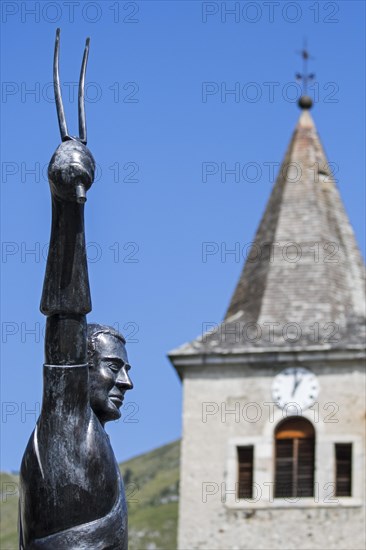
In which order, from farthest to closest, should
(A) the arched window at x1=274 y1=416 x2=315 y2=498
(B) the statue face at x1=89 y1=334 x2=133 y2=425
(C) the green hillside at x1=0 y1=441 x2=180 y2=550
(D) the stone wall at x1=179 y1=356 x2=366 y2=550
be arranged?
1. (C) the green hillside at x1=0 y1=441 x2=180 y2=550
2. (A) the arched window at x1=274 y1=416 x2=315 y2=498
3. (D) the stone wall at x1=179 y1=356 x2=366 y2=550
4. (B) the statue face at x1=89 y1=334 x2=133 y2=425

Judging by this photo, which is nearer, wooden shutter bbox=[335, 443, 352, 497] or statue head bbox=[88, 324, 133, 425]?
statue head bbox=[88, 324, 133, 425]

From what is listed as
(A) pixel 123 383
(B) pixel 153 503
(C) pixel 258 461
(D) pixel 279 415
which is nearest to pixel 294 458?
(C) pixel 258 461

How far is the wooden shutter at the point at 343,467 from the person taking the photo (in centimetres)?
3425

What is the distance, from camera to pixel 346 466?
113 ft

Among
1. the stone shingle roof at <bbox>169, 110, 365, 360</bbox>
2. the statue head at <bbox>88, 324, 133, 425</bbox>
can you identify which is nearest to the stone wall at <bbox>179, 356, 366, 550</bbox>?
the stone shingle roof at <bbox>169, 110, 365, 360</bbox>

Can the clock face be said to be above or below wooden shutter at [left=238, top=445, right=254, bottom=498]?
above

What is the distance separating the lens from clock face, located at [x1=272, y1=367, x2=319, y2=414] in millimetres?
34562

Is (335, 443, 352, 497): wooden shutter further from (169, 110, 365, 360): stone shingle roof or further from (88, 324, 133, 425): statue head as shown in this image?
(88, 324, 133, 425): statue head

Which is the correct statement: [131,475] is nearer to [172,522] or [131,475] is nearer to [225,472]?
[172,522]

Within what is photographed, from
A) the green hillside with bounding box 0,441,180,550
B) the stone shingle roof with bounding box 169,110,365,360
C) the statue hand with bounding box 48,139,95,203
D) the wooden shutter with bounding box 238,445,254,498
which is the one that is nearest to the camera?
the statue hand with bounding box 48,139,95,203

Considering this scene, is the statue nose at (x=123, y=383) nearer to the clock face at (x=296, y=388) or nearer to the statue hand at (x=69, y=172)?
the statue hand at (x=69, y=172)

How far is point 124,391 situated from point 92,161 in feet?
2.56

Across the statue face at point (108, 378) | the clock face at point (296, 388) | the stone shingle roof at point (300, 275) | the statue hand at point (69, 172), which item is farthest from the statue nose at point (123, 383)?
the clock face at point (296, 388)

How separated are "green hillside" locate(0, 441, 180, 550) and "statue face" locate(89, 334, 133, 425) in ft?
237
